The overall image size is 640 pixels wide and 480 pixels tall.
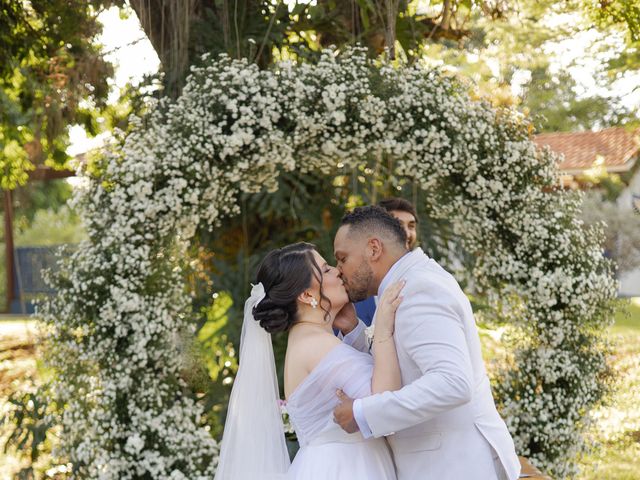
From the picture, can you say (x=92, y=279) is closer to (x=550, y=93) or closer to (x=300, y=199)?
(x=300, y=199)

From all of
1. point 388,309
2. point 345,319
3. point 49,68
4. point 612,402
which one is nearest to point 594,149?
point 49,68

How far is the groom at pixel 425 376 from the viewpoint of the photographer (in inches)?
104

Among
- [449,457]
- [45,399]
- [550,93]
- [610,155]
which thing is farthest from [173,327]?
[610,155]

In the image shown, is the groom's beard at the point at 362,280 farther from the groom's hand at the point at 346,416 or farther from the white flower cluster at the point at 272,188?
the white flower cluster at the point at 272,188

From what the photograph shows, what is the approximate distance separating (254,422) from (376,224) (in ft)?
3.67

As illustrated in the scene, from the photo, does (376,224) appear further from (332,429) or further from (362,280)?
(332,429)

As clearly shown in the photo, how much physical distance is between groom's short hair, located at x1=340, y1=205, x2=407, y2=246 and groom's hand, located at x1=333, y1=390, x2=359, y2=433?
578 millimetres

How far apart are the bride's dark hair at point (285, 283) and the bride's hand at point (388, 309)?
342 millimetres

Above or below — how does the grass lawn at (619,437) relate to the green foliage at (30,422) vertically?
below

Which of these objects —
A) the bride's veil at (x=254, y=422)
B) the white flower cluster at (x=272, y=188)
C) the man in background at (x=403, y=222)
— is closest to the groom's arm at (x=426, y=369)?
the bride's veil at (x=254, y=422)

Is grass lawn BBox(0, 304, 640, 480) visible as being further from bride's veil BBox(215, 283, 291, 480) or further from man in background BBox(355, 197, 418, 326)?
bride's veil BBox(215, 283, 291, 480)

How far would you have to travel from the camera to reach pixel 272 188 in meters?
5.91

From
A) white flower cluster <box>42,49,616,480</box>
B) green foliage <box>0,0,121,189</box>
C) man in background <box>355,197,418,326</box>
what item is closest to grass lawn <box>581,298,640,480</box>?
white flower cluster <box>42,49,616,480</box>

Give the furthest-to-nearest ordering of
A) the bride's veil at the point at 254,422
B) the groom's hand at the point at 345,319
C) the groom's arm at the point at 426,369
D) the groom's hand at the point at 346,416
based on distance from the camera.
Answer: the bride's veil at the point at 254,422 → the groom's hand at the point at 345,319 → the groom's hand at the point at 346,416 → the groom's arm at the point at 426,369
